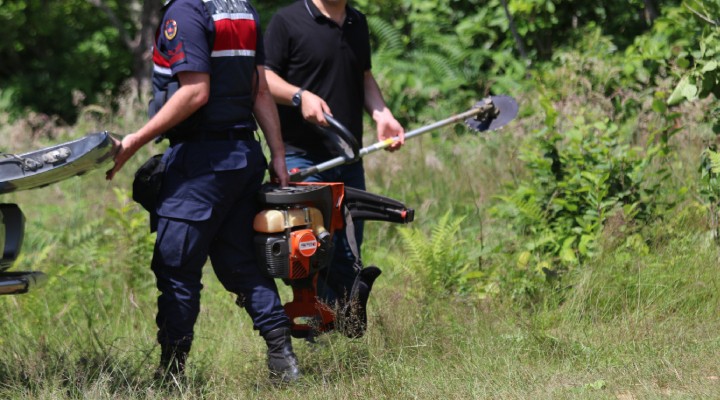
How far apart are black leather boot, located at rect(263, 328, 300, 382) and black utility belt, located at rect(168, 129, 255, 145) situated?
0.90 meters

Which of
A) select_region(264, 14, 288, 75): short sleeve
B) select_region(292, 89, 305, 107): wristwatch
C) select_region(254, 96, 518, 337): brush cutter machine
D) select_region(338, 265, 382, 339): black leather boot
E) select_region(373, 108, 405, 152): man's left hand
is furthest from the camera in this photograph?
select_region(373, 108, 405, 152): man's left hand

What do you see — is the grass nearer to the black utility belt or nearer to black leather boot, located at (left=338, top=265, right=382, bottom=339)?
black leather boot, located at (left=338, top=265, right=382, bottom=339)

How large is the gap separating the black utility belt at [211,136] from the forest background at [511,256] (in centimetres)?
103

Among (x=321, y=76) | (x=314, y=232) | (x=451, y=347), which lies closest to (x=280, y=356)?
(x=314, y=232)

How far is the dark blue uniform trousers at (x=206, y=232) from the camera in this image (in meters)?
4.57

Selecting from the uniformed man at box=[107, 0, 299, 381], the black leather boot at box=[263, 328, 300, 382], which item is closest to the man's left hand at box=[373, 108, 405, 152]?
the uniformed man at box=[107, 0, 299, 381]

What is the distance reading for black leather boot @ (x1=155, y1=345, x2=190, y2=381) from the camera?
4.76m

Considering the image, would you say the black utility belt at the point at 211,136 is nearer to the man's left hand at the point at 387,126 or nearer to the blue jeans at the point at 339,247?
the blue jeans at the point at 339,247

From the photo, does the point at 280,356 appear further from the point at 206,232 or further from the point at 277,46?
the point at 277,46

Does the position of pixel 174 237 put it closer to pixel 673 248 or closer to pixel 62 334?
pixel 62 334

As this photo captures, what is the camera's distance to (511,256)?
21.2 feet

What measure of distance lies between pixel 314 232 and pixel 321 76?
4.04ft

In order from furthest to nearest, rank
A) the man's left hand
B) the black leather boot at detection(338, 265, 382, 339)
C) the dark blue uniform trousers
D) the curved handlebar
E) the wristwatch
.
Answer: the man's left hand → the wristwatch → the curved handlebar → the black leather boot at detection(338, 265, 382, 339) → the dark blue uniform trousers

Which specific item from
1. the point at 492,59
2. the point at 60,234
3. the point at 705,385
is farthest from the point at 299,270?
the point at 492,59
